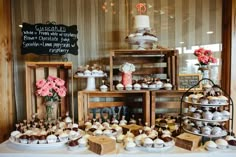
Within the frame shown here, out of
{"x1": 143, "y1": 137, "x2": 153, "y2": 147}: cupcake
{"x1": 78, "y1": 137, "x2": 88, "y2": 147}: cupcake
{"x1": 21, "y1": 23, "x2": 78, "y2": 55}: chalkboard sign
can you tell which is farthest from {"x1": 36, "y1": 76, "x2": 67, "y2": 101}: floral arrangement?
{"x1": 143, "y1": 137, "x2": 153, "y2": 147}: cupcake

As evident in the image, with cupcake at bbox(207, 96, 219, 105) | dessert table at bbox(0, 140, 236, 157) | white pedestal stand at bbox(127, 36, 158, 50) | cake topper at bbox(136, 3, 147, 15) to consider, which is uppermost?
cake topper at bbox(136, 3, 147, 15)

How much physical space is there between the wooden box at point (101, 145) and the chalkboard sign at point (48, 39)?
2.87 feet

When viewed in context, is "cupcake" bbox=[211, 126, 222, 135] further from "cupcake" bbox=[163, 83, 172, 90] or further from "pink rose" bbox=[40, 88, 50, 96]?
"pink rose" bbox=[40, 88, 50, 96]

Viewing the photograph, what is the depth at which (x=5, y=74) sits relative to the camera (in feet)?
6.79

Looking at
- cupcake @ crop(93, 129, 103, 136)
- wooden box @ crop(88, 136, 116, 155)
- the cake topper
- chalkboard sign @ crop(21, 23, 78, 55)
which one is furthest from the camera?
the cake topper

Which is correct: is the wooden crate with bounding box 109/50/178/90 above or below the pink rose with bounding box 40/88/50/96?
above

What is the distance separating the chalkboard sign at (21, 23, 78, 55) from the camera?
1882mm

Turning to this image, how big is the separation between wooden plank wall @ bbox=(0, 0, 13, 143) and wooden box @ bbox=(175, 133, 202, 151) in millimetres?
1621

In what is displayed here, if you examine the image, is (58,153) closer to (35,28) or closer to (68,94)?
(68,94)

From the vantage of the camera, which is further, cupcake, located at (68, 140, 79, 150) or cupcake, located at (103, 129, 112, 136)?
cupcake, located at (103, 129, 112, 136)

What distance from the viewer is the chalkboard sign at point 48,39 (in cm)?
188

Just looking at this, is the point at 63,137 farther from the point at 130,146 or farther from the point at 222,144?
the point at 222,144

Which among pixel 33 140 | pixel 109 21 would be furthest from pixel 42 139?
pixel 109 21

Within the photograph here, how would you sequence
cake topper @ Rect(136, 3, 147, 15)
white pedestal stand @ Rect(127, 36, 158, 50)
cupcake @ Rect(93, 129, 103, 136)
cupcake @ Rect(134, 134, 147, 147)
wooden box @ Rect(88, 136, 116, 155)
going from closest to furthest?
wooden box @ Rect(88, 136, 116, 155)
cupcake @ Rect(134, 134, 147, 147)
cupcake @ Rect(93, 129, 103, 136)
white pedestal stand @ Rect(127, 36, 158, 50)
cake topper @ Rect(136, 3, 147, 15)
